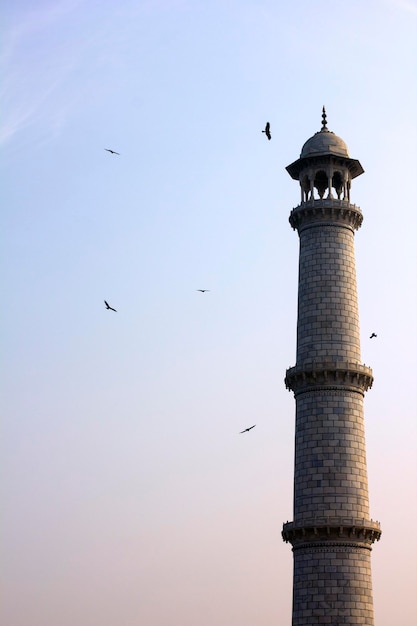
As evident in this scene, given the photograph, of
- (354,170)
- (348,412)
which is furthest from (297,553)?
(354,170)

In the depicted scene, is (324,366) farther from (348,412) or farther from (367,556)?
(367,556)

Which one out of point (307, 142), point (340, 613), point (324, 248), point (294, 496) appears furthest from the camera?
A: point (307, 142)

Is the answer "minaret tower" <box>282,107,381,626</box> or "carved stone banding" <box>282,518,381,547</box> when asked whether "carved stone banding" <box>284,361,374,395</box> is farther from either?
"carved stone banding" <box>282,518,381,547</box>

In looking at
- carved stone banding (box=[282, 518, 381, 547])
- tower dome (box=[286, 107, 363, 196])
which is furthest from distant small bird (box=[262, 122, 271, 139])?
carved stone banding (box=[282, 518, 381, 547])

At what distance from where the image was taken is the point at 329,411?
167 feet

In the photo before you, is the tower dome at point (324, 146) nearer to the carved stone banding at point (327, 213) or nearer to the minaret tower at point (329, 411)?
the minaret tower at point (329, 411)

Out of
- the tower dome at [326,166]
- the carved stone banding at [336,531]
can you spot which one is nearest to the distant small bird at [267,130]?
the tower dome at [326,166]

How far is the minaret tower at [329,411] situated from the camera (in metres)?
48.6

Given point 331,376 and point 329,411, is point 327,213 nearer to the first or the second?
point 331,376

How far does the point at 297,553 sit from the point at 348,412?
696 cm

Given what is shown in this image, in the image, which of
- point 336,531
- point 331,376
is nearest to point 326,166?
point 331,376

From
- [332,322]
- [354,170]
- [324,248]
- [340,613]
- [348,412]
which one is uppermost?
[354,170]

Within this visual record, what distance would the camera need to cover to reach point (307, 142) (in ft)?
189

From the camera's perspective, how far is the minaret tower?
4862cm
